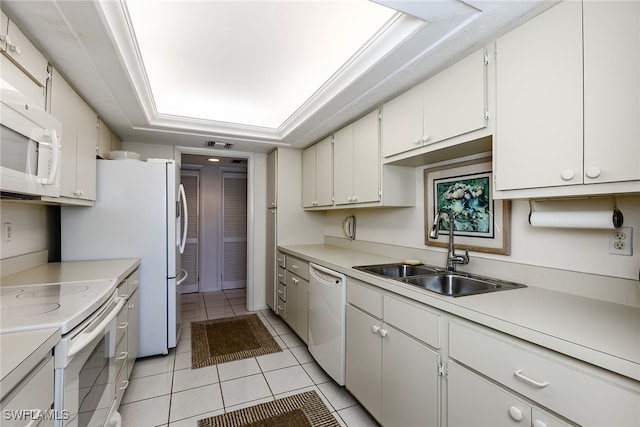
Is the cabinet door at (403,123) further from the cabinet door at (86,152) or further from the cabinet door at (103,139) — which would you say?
the cabinet door at (103,139)

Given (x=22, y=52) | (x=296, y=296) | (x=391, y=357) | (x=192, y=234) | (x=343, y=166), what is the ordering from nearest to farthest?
(x=22, y=52)
(x=391, y=357)
(x=343, y=166)
(x=296, y=296)
(x=192, y=234)

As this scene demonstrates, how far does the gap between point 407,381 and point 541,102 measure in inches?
56.7

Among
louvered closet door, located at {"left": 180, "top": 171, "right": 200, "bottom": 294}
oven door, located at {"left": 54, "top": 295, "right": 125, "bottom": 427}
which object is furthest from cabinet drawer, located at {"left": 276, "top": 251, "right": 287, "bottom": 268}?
Result: louvered closet door, located at {"left": 180, "top": 171, "right": 200, "bottom": 294}

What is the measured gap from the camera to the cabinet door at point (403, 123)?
6.21ft

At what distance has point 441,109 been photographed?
172cm

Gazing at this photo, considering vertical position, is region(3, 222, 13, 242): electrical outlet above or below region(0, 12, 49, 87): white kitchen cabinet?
below

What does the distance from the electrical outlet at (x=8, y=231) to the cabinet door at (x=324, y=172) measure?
238cm

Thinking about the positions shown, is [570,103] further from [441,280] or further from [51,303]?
[51,303]

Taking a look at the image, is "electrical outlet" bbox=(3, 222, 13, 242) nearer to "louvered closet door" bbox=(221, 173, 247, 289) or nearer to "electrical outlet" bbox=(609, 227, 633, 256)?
"electrical outlet" bbox=(609, 227, 633, 256)

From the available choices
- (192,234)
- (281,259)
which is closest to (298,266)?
(281,259)

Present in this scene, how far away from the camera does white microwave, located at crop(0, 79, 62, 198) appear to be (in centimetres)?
111

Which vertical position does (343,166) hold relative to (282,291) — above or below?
above

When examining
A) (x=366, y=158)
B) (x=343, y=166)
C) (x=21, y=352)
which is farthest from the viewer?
(x=343, y=166)

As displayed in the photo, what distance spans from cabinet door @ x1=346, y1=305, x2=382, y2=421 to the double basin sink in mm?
327
